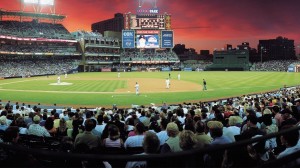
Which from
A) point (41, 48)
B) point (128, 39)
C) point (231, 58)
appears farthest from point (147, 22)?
point (41, 48)

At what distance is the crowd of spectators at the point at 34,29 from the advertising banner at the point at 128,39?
21.1 metres

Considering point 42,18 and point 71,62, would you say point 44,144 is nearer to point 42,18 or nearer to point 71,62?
point 71,62

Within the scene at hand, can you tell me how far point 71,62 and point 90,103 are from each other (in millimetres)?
78045

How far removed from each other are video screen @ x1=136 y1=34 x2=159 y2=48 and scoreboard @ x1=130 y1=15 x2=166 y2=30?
153 inches

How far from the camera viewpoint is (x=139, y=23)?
4663 inches

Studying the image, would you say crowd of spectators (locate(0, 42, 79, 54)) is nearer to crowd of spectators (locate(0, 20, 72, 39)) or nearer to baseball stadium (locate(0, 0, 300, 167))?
baseball stadium (locate(0, 0, 300, 167))

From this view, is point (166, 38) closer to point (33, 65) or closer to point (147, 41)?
point (147, 41)

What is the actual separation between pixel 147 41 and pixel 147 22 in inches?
325

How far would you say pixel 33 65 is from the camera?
295 feet

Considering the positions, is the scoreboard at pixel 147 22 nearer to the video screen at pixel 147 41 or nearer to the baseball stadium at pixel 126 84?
the baseball stadium at pixel 126 84

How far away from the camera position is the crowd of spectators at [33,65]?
7908 centimetres

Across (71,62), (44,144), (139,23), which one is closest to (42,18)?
(71,62)

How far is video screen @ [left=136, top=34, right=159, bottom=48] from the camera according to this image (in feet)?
384

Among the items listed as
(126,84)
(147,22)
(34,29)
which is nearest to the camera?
(126,84)
